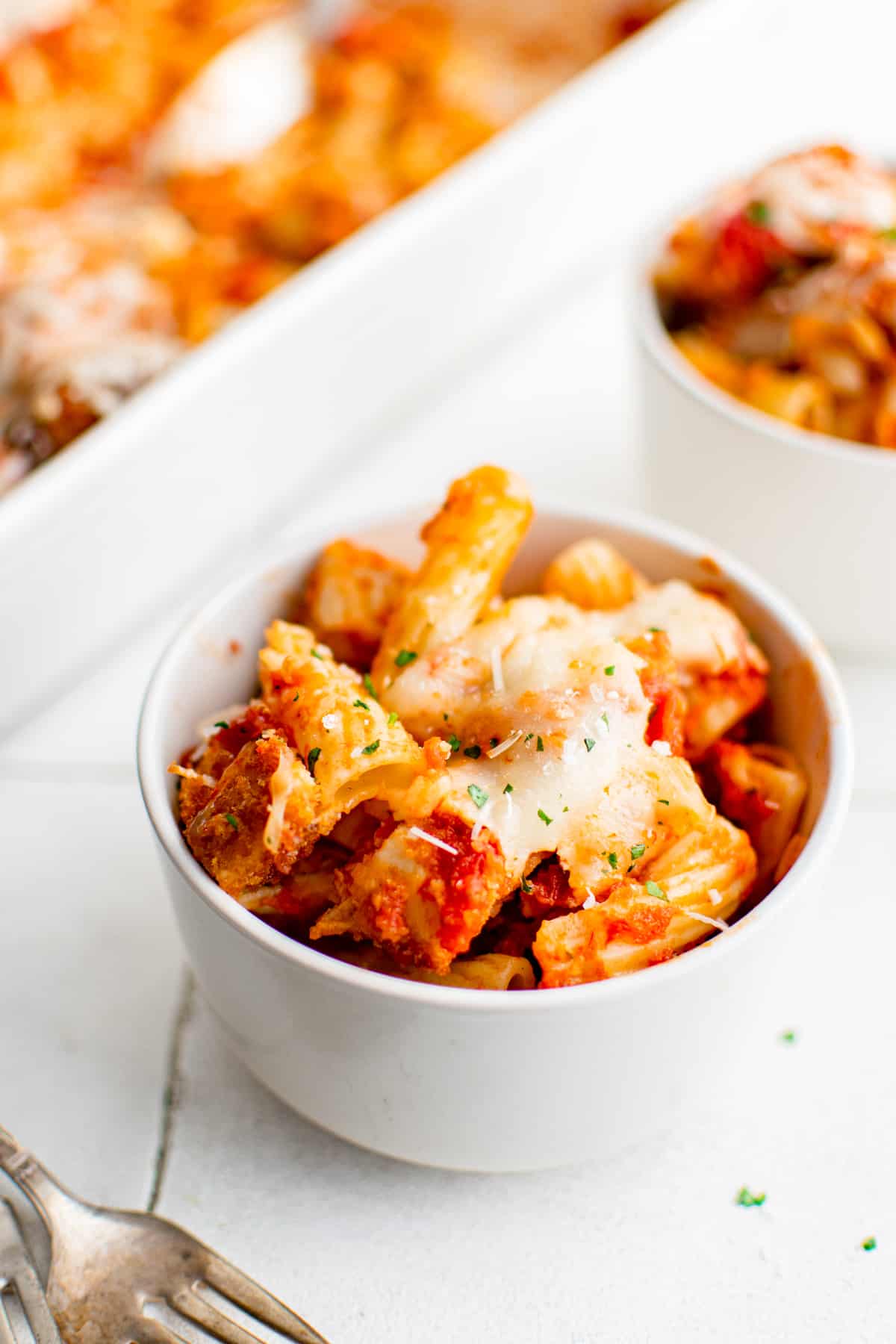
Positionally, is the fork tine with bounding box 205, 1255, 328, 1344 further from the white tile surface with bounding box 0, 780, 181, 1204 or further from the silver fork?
the white tile surface with bounding box 0, 780, 181, 1204

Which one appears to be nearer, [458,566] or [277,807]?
[277,807]

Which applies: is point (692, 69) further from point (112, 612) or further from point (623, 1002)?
point (623, 1002)

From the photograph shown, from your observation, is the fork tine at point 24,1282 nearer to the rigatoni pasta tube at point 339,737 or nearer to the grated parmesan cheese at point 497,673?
the rigatoni pasta tube at point 339,737

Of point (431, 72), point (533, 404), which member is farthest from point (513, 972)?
point (431, 72)

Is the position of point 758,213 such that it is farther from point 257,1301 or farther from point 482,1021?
point 257,1301

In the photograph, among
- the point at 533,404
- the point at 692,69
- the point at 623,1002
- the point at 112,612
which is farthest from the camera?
→ the point at 692,69

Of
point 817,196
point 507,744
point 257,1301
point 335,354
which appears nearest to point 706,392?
point 817,196

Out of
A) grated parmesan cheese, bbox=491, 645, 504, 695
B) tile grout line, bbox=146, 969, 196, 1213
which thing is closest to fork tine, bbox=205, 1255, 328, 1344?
tile grout line, bbox=146, 969, 196, 1213
